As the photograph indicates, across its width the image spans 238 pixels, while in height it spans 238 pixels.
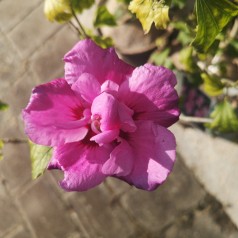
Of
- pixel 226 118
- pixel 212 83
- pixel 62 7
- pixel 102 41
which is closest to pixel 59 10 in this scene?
pixel 62 7

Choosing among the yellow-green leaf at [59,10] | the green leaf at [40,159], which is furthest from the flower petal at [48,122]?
the yellow-green leaf at [59,10]

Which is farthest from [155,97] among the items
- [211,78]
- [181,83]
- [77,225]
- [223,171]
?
[77,225]

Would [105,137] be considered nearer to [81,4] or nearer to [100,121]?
[100,121]

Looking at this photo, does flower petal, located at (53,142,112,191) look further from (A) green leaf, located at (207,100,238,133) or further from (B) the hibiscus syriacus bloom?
(A) green leaf, located at (207,100,238,133)

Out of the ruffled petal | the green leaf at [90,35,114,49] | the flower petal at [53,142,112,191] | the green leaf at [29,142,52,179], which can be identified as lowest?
the green leaf at [90,35,114,49]

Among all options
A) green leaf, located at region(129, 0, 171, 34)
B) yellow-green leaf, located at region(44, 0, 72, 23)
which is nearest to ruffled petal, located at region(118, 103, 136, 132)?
green leaf, located at region(129, 0, 171, 34)

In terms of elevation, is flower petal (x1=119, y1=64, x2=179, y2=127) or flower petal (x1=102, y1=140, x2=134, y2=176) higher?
flower petal (x1=119, y1=64, x2=179, y2=127)

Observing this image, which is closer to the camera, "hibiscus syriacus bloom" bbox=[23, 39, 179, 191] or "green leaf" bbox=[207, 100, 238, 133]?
"hibiscus syriacus bloom" bbox=[23, 39, 179, 191]

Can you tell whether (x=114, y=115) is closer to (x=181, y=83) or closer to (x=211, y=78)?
(x=211, y=78)

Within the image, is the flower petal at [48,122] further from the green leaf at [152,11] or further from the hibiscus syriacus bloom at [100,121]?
the green leaf at [152,11]
